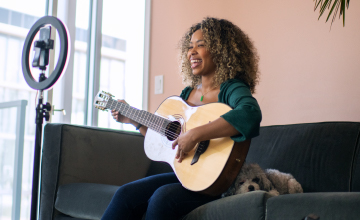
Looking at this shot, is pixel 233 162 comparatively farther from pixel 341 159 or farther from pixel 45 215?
pixel 45 215

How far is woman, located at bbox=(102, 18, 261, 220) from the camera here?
4.20 feet

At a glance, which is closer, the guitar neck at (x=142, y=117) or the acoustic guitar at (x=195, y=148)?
the acoustic guitar at (x=195, y=148)

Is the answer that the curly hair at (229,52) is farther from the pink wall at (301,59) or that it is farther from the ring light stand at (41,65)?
the ring light stand at (41,65)

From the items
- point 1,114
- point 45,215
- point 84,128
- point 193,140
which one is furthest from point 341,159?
point 1,114

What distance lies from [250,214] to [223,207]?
0.37ft

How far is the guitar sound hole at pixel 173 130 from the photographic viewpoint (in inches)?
59.7

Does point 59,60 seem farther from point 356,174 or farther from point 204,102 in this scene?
point 356,174

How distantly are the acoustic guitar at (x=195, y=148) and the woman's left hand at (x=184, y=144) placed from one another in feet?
0.08

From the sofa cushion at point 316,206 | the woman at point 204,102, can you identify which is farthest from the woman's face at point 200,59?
the sofa cushion at point 316,206

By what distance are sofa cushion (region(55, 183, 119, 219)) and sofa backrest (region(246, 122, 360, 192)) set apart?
29.1 inches

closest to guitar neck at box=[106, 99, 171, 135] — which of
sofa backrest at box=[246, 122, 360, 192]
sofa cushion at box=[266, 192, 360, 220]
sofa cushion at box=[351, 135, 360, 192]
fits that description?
sofa backrest at box=[246, 122, 360, 192]

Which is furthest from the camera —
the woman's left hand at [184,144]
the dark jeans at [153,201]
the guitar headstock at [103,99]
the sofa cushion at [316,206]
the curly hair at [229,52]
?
the guitar headstock at [103,99]

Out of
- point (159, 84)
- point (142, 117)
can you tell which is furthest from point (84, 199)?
point (159, 84)

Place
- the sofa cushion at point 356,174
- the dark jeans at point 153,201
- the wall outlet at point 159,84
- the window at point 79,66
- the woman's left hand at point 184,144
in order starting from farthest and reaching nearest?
the wall outlet at point 159,84
the window at point 79,66
the sofa cushion at point 356,174
the woman's left hand at point 184,144
the dark jeans at point 153,201
